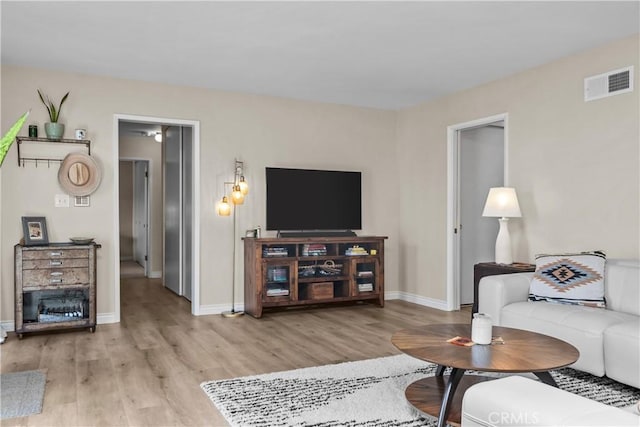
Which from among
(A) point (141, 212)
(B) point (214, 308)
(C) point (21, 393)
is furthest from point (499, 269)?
(A) point (141, 212)

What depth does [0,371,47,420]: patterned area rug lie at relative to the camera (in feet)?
9.00

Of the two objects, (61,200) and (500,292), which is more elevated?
(61,200)

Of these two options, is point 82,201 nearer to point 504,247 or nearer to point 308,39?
point 308,39

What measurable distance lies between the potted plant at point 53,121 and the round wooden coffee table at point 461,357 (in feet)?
12.5

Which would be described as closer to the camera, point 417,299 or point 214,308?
point 214,308

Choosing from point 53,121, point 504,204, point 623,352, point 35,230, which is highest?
point 53,121

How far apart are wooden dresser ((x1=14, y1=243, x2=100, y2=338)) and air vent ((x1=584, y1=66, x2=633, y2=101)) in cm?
456

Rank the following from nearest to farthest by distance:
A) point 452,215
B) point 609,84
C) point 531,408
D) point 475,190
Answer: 1. point 531,408
2. point 609,84
3. point 452,215
4. point 475,190

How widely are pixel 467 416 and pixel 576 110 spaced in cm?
356

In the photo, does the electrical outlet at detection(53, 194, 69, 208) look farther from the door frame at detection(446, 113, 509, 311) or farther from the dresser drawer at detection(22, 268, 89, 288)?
the door frame at detection(446, 113, 509, 311)

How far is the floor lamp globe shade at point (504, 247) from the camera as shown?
4656 mm

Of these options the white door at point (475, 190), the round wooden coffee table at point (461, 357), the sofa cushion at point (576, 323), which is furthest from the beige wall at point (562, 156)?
the round wooden coffee table at point (461, 357)

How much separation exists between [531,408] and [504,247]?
11.2 feet

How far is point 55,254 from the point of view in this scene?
14.9ft
